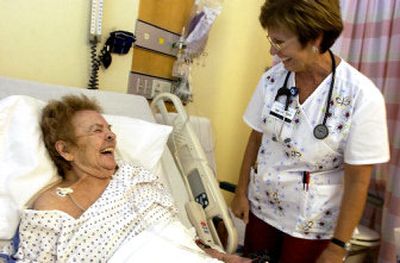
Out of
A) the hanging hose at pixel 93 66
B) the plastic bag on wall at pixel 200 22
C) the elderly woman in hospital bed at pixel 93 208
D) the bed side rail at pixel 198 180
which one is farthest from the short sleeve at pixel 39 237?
the plastic bag on wall at pixel 200 22

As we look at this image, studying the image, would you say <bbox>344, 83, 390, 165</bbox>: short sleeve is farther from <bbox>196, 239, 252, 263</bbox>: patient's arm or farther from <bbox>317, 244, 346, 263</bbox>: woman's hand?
<bbox>196, 239, 252, 263</bbox>: patient's arm

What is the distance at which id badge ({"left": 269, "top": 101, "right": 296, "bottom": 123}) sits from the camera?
1.29 meters

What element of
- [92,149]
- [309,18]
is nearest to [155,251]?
[92,149]

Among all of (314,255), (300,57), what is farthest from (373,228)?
(300,57)

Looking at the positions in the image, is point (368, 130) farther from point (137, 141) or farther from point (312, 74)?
point (137, 141)

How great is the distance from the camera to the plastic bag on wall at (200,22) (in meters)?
2.23

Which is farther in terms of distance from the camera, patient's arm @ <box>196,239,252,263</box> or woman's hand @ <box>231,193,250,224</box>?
woman's hand @ <box>231,193,250,224</box>

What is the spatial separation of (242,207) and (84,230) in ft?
2.13

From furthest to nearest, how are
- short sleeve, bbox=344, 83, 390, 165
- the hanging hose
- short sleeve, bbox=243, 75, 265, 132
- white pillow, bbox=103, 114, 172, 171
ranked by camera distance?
the hanging hose < white pillow, bbox=103, 114, 172, 171 < short sleeve, bbox=243, 75, 265, 132 < short sleeve, bbox=344, 83, 390, 165

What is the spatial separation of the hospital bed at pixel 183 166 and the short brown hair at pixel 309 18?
0.71 meters

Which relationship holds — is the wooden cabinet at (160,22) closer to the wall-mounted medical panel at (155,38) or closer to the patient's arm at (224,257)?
the wall-mounted medical panel at (155,38)

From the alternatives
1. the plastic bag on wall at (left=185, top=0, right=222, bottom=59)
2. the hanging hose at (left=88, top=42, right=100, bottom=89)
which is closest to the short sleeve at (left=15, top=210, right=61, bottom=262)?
the hanging hose at (left=88, top=42, right=100, bottom=89)

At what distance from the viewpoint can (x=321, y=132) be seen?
121 centimetres

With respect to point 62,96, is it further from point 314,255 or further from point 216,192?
point 314,255
